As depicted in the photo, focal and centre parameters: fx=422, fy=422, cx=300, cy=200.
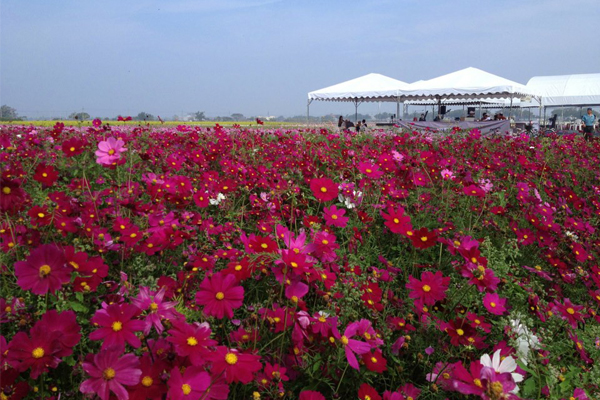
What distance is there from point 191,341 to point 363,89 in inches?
561

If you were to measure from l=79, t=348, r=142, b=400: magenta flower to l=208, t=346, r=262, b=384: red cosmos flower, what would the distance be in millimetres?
136

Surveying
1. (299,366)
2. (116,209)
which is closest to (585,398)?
(299,366)

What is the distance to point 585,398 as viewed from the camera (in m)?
1.04

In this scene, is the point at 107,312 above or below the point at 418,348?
above

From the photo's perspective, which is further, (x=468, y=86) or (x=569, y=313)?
(x=468, y=86)

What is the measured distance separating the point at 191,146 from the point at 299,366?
2863 millimetres

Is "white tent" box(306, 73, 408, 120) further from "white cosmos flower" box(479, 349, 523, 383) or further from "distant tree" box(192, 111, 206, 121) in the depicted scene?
"distant tree" box(192, 111, 206, 121)

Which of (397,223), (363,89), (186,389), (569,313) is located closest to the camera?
(186,389)

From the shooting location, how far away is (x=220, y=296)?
0.94m

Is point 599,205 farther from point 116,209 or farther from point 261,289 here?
point 116,209

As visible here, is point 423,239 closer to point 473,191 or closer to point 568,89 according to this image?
point 473,191

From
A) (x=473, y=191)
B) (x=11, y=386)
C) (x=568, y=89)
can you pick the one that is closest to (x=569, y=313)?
(x=473, y=191)

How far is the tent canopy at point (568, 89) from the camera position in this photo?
26.4 meters

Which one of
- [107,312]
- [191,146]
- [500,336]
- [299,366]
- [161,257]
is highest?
[191,146]
